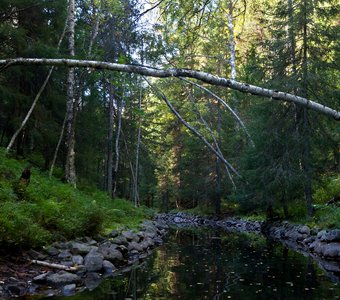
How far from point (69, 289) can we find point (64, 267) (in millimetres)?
934

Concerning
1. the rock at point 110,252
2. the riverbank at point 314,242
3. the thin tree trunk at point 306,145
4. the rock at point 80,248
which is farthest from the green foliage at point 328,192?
the rock at point 80,248

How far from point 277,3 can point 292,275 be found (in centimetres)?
1355

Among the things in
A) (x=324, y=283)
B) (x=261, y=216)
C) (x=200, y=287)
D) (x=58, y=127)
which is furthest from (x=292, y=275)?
(x=261, y=216)

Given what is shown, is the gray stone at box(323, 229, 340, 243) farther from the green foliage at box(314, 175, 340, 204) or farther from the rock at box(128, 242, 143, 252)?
the green foliage at box(314, 175, 340, 204)

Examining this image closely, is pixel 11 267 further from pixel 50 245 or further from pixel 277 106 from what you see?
pixel 277 106

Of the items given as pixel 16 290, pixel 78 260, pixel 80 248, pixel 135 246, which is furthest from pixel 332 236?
pixel 16 290

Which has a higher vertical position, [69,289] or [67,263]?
[67,263]

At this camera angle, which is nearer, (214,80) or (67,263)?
(214,80)

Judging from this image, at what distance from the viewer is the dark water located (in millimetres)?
6234

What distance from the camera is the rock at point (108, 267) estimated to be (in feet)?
25.5

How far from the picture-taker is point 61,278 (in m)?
6.46

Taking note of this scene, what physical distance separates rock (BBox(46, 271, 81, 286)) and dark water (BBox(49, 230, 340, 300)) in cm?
53

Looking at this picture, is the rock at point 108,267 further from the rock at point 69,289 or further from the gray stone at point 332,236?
the gray stone at point 332,236

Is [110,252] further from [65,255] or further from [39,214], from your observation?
[39,214]
